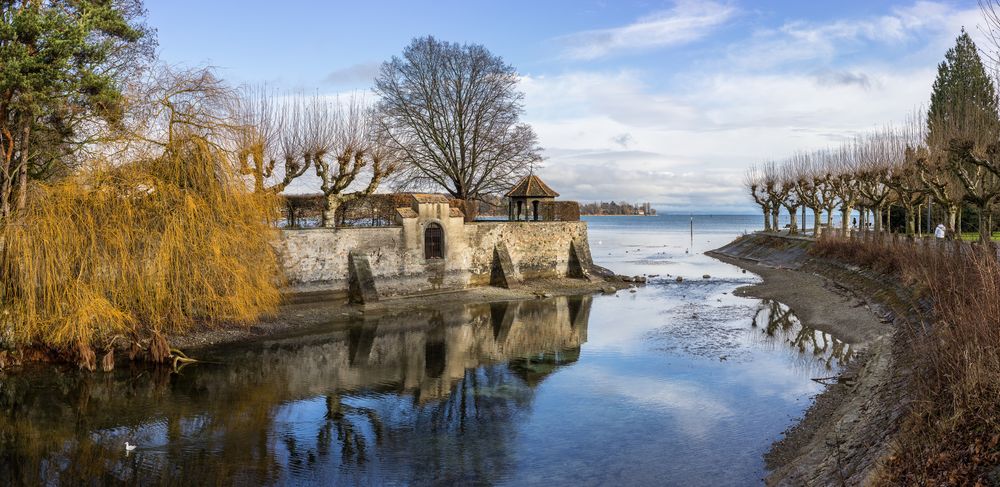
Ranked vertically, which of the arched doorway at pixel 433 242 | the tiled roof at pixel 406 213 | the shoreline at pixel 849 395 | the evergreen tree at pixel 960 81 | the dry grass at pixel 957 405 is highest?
the evergreen tree at pixel 960 81

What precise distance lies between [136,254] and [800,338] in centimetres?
1819

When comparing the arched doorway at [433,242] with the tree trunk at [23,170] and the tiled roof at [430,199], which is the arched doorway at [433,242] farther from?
the tree trunk at [23,170]

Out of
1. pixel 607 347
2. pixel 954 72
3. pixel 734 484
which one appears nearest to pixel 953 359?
pixel 734 484

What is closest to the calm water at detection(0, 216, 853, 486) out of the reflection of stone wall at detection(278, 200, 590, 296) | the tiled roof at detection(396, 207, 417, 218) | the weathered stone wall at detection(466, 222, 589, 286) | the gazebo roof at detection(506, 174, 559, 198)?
the reflection of stone wall at detection(278, 200, 590, 296)

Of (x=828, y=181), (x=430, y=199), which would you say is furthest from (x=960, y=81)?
(x=430, y=199)

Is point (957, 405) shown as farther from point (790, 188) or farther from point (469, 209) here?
point (790, 188)

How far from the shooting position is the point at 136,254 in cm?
Answer: 1638

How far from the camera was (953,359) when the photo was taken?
8328 millimetres

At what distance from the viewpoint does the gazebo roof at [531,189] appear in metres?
33.5

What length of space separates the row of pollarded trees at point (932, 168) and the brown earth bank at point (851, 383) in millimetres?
4327

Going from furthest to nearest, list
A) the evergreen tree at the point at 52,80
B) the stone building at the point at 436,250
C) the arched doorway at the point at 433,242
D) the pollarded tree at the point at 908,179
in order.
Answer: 1. the pollarded tree at the point at 908,179
2. the arched doorway at the point at 433,242
3. the stone building at the point at 436,250
4. the evergreen tree at the point at 52,80

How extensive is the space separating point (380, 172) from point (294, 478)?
1900cm

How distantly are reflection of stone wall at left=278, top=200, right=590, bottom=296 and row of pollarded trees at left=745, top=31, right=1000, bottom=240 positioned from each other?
1573 centimetres

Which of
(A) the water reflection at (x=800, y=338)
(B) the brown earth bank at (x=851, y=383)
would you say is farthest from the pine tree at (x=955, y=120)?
(A) the water reflection at (x=800, y=338)
